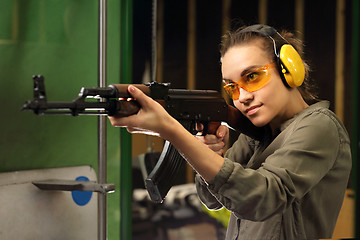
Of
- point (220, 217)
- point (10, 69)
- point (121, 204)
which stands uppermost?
point (10, 69)

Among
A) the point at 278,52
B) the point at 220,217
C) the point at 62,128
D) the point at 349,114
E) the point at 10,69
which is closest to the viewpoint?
the point at 278,52

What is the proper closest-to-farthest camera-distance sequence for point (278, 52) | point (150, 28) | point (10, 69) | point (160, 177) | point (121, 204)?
point (278, 52), point (160, 177), point (10, 69), point (121, 204), point (150, 28)

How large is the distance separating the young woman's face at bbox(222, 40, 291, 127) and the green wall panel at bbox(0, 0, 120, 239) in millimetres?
615

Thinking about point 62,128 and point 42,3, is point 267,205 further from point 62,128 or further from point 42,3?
point 42,3

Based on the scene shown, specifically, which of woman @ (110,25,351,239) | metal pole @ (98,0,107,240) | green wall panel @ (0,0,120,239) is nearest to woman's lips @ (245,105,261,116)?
woman @ (110,25,351,239)

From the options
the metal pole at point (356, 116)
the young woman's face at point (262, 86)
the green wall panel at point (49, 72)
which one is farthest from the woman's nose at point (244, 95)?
the metal pole at point (356, 116)

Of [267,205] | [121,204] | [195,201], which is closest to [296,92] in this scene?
[267,205]

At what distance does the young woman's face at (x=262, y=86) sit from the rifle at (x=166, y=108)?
0.37ft

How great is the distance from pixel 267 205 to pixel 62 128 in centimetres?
81

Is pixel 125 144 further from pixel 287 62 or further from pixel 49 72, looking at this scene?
pixel 287 62

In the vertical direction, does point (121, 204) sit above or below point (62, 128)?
below

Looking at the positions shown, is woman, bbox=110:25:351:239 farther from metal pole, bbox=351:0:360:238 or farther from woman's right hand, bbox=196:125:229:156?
metal pole, bbox=351:0:360:238

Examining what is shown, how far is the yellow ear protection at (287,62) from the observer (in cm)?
102

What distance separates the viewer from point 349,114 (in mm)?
2596
